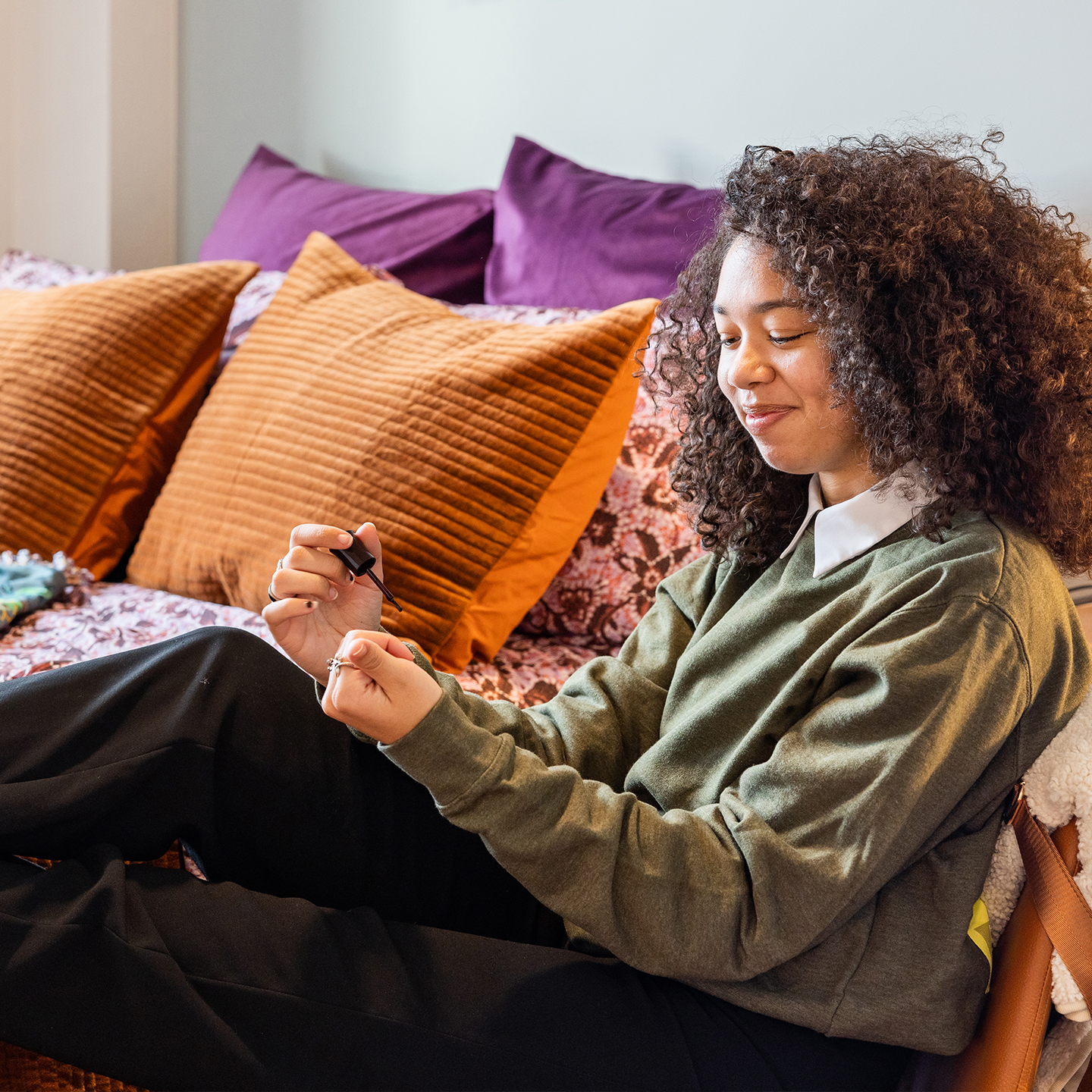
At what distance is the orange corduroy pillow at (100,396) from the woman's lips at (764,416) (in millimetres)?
1021

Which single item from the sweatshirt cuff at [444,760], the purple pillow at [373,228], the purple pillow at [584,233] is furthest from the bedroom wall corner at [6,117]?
the sweatshirt cuff at [444,760]

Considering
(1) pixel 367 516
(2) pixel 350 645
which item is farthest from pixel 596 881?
(1) pixel 367 516

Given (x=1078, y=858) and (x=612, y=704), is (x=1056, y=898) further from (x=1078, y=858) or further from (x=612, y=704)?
(x=612, y=704)

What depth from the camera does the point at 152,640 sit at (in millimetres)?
1350

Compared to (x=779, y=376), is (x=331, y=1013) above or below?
below

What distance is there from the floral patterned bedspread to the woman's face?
1.62 feet

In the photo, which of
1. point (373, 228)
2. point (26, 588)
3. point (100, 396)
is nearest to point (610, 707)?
point (26, 588)

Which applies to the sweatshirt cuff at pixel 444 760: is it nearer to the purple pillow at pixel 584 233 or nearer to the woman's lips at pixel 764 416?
the woman's lips at pixel 764 416

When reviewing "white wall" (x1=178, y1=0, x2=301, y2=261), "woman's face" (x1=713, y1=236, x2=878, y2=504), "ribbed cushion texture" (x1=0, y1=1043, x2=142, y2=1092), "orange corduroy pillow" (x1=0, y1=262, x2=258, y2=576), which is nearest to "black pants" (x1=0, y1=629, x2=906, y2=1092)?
"ribbed cushion texture" (x1=0, y1=1043, x2=142, y2=1092)

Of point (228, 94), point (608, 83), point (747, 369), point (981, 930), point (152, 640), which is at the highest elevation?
point (608, 83)

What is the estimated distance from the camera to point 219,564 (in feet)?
4.73

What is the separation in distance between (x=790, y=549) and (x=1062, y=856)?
321 mm

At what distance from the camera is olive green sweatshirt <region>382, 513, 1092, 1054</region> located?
0.79m

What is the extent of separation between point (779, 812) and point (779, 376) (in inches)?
13.1
